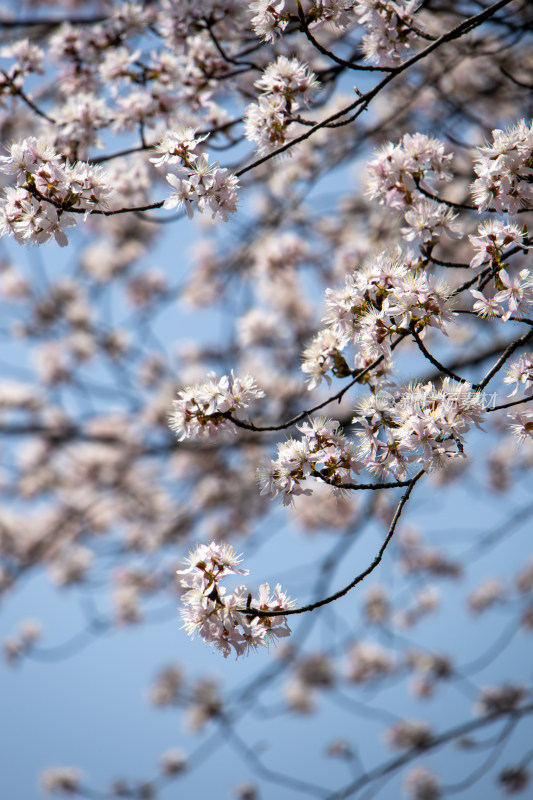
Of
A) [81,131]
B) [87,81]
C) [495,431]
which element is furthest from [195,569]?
[495,431]

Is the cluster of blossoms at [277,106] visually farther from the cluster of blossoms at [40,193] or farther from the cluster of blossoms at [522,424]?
the cluster of blossoms at [522,424]

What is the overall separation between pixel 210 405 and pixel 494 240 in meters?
1.01

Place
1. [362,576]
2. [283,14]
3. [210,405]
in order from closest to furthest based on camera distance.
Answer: [362,576] → [210,405] → [283,14]

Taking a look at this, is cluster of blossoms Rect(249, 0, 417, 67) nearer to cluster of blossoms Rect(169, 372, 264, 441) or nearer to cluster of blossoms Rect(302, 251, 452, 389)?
cluster of blossoms Rect(302, 251, 452, 389)

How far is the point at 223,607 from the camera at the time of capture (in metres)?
1.88

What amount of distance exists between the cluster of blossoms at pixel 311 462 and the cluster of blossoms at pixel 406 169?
3.09ft

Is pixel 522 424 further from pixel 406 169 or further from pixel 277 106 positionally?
pixel 277 106

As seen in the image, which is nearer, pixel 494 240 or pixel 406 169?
pixel 494 240

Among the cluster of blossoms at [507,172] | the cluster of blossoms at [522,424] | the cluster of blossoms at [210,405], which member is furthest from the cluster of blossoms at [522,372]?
the cluster of blossoms at [210,405]

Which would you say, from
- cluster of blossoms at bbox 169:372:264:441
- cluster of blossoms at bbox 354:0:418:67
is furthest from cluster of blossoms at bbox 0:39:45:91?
cluster of blossoms at bbox 169:372:264:441

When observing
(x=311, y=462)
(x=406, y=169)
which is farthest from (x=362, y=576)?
(x=406, y=169)

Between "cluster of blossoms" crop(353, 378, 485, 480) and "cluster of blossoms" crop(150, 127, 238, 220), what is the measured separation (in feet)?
2.80

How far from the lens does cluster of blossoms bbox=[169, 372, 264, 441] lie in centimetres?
213

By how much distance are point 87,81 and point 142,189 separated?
24.7 inches
